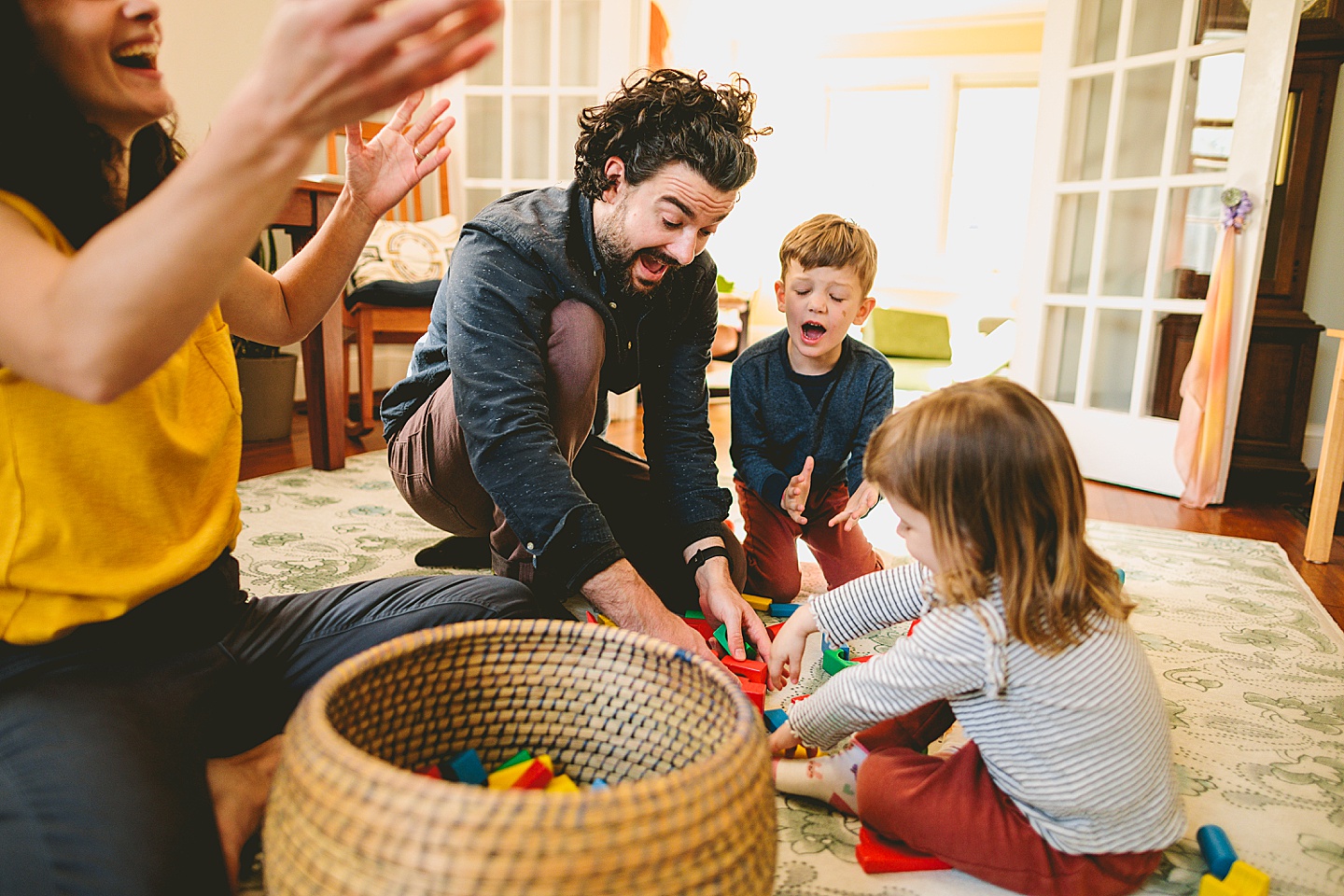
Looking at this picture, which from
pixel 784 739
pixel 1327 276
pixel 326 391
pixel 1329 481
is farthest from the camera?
pixel 1327 276

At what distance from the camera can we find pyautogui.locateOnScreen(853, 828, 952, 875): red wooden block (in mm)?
925

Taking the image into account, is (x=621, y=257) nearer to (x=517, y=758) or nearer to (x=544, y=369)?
(x=544, y=369)

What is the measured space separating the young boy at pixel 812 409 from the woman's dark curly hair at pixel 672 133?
16.6 inches

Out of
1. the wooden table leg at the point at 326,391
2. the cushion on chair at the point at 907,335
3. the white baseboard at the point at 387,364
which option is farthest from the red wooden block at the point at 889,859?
the cushion on chair at the point at 907,335

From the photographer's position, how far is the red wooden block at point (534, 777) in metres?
0.77

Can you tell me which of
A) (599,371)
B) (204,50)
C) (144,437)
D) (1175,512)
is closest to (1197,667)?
(599,371)

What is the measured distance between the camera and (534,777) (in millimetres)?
771

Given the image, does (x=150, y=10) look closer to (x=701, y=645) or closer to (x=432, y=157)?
(x=432, y=157)

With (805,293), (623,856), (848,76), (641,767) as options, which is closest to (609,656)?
(641,767)

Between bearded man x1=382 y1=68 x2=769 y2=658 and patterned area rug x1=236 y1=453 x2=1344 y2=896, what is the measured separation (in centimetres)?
30

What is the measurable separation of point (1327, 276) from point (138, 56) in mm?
3908

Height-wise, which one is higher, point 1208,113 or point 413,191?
point 1208,113

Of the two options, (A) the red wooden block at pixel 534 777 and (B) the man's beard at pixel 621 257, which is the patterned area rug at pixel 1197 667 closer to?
(A) the red wooden block at pixel 534 777

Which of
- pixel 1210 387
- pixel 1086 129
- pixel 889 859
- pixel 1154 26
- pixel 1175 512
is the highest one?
pixel 1154 26
